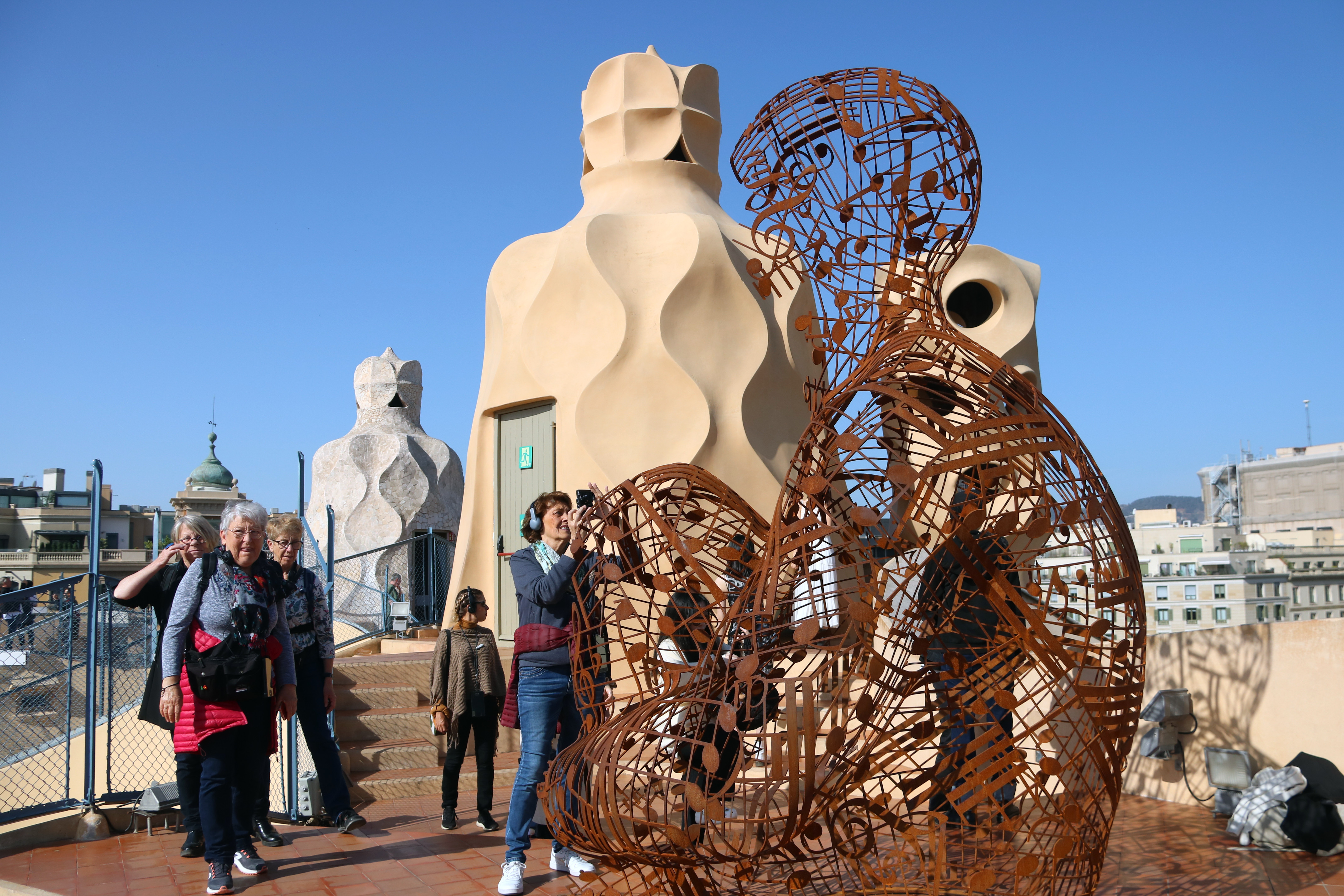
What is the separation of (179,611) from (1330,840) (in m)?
5.04

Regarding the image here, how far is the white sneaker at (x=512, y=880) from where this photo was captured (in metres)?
4.04

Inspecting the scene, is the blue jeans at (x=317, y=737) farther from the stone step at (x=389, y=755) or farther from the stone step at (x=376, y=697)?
the stone step at (x=376, y=697)

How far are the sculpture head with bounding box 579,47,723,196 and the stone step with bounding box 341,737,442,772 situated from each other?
6259 millimetres

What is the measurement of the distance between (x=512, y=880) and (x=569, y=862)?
1.24 ft

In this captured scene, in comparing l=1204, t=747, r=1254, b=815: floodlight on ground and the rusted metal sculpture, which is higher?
the rusted metal sculpture

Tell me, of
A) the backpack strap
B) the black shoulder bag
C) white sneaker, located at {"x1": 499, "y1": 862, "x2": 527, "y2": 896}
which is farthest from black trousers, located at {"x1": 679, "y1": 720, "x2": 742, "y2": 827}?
the backpack strap

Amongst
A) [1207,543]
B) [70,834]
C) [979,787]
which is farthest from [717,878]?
[1207,543]

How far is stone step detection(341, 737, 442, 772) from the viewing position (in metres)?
6.45

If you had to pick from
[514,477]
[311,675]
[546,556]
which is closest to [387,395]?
[514,477]

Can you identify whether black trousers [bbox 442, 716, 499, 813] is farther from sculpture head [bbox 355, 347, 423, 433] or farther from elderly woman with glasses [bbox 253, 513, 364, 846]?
sculpture head [bbox 355, 347, 423, 433]

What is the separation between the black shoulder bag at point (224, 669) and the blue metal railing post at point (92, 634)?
138cm

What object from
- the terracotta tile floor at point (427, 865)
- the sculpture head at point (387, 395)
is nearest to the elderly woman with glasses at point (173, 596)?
the terracotta tile floor at point (427, 865)

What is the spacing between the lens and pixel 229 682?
419cm

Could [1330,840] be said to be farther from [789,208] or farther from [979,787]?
[789,208]
